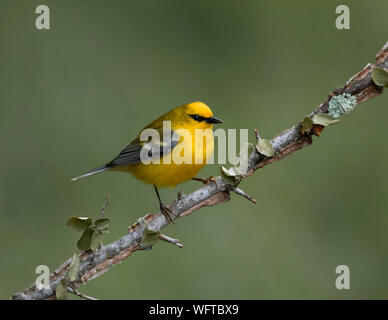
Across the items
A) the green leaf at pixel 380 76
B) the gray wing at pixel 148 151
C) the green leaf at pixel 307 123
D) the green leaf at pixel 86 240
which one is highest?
the gray wing at pixel 148 151

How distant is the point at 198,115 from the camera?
13.0 feet

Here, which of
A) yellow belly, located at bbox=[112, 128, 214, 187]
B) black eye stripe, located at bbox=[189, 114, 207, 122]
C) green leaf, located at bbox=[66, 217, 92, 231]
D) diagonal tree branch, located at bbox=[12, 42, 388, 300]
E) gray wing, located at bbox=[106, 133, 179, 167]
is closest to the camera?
green leaf, located at bbox=[66, 217, 92, 231]

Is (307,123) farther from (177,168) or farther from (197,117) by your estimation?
(197,117)

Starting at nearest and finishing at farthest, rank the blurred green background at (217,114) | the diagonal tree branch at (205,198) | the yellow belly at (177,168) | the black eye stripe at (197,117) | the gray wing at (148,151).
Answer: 1. the diagonal tree branch at (205,198)
2. the yellow belly at (177,168)
3. the gray wing at (148,151)
4. the black eye stripe at (197,117)
5. the blurred green background at (217,114)

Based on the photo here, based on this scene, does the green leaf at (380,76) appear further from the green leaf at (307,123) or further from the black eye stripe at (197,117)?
the black eye stripe at (197,117)

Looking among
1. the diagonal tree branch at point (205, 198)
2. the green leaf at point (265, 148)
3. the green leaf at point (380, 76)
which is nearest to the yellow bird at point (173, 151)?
the diagonal tree branch at point (205, 198)

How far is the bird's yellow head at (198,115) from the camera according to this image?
3963 millimetres

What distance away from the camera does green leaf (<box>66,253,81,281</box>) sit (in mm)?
2622

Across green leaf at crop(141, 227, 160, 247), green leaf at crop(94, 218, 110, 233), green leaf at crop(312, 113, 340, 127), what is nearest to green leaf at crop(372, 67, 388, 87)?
green leaf at crop(312, 113, 340, 127)

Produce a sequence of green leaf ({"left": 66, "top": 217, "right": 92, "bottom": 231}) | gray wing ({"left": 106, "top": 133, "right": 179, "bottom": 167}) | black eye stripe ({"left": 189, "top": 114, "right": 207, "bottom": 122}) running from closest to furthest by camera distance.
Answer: green leaf ({"left": 66, "top": 217, "right": 92, "bottom": 231})
gray wing ({"left": 106, "top": 133, "right": 179, "bottom": 167})
black eye stripe ({"left": 189, "top": 114, "right": 207, "bottom": 122})

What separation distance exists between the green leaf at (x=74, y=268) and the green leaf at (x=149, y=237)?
0.28 metres

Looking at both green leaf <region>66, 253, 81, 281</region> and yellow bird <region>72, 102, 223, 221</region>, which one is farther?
yellow bird <region>72, 102, 223, 221</region>

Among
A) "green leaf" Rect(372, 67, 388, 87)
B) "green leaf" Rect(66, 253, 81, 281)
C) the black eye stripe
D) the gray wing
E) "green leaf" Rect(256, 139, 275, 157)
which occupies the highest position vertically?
the black eye stripe

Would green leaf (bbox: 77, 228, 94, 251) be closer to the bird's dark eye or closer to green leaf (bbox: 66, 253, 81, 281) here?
green leaf (bbox: 66, 253, 81, 281)
